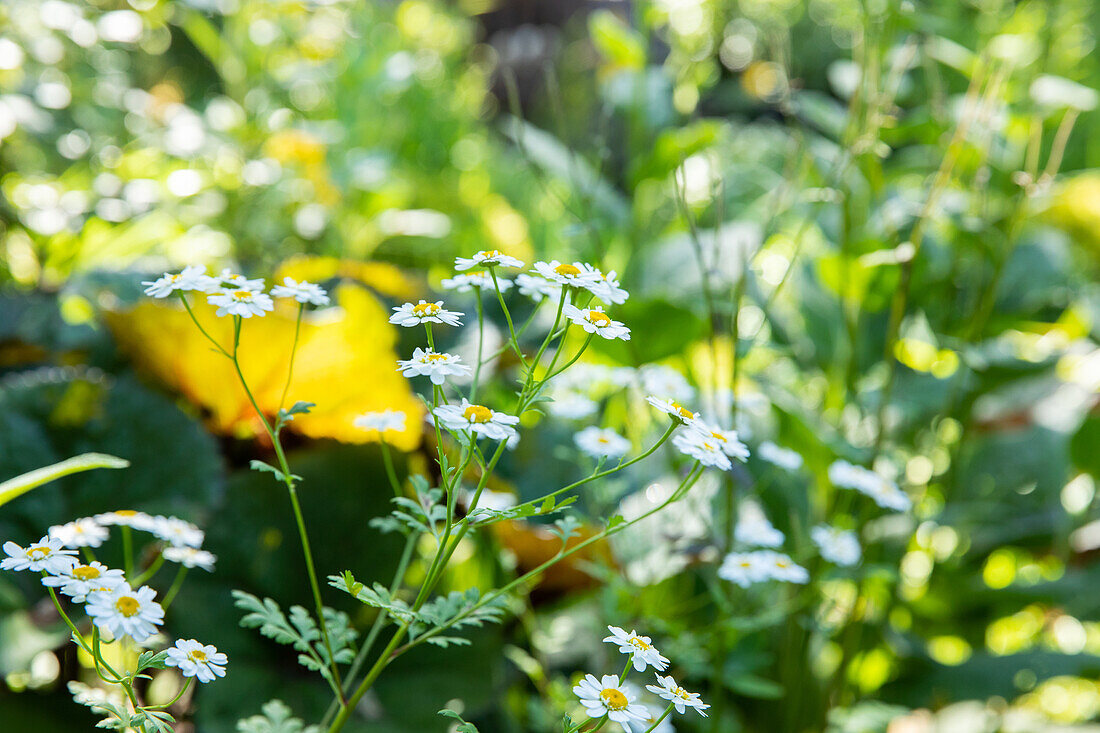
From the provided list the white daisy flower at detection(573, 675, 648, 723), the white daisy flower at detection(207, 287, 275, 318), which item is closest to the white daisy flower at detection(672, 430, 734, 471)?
the white daisy flower at detection(573, 675, 648, 723)

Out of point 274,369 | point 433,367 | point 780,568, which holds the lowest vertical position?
point 274,369

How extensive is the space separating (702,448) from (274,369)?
45 centimetres

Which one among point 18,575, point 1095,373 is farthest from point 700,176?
point 18,575

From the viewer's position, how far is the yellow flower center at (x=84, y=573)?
0.39 meters

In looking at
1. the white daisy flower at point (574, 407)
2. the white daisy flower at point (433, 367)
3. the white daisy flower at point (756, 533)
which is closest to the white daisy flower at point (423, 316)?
the white daisy flower at point (433, 367)

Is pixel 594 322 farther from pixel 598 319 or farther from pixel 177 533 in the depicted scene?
pixel 177 533

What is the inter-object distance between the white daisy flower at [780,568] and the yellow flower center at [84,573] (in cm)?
41

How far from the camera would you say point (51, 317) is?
835mm

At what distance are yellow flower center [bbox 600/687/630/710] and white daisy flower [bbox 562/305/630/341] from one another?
0.52 ft

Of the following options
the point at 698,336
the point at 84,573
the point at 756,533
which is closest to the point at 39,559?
the point at 84,573

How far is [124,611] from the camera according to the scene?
1.20 ft

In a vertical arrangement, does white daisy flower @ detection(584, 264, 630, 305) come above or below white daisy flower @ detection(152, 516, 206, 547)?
above

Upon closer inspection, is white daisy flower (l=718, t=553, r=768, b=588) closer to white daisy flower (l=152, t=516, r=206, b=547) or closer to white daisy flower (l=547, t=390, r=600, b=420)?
white daisy flower (l=547, t=390, r=600, b=420)

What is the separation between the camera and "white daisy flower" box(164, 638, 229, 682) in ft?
1.22
